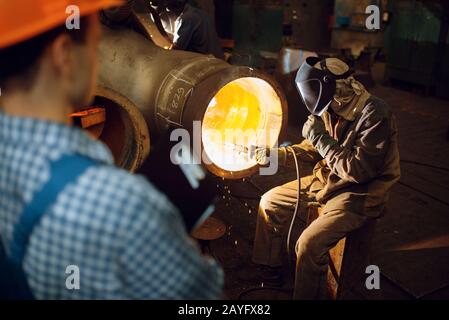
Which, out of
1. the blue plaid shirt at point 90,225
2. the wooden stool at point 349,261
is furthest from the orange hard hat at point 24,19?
the wooden stool at point 349,261

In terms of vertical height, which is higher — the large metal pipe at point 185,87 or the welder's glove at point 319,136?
the large metal pipe at point 185,87

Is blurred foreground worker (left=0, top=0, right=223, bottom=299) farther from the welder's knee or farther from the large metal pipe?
the large metal pipe

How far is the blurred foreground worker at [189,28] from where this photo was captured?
15.8 feet

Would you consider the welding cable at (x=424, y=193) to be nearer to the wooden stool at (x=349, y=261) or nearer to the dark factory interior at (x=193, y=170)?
the dark factory interior at (x=193, y=170)

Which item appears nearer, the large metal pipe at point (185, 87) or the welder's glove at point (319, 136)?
the welder's glove at point (319, 136)

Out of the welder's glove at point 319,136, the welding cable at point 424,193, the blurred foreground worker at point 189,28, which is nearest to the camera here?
the welder's glove at point 319,136

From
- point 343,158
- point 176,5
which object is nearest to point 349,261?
point 343,158

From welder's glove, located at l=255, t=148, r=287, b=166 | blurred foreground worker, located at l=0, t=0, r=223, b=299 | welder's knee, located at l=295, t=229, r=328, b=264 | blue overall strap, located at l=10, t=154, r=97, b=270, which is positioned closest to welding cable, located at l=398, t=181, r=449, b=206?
welder's glove, located at l=255, t=148, r=287, b=166

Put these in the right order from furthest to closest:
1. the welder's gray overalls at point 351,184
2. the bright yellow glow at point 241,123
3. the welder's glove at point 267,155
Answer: the bright yellow glow at point 241,123
the welder's glove at point 267,155
the welder's gray overalls at point 351,184

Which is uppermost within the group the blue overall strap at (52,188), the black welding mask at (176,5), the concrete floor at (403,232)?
the black welding mask at (176,5)

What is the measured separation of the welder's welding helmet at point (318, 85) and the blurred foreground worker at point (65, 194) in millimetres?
1935

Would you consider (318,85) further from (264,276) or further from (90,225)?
(90,225)

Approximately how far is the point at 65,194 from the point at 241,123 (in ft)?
9.48
